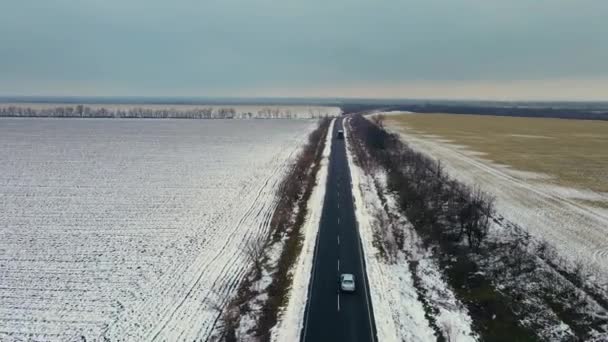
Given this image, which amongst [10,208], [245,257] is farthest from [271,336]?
[10,208]

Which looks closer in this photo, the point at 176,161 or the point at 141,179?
the point at 141,179

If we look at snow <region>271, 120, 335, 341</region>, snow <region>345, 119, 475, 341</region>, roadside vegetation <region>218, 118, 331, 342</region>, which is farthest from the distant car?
roadside vegetation <region>218, 118, 331, 342</region>

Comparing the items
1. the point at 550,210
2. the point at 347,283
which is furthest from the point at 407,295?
the point at 550,210

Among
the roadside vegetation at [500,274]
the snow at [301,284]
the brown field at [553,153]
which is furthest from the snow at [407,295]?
the brown field at [553,153]

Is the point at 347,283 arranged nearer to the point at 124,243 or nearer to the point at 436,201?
the point at 124,243

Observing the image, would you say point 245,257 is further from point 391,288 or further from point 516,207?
point 516,207

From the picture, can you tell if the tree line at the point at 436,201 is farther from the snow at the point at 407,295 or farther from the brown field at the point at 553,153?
the brown field at the point at 553,153
